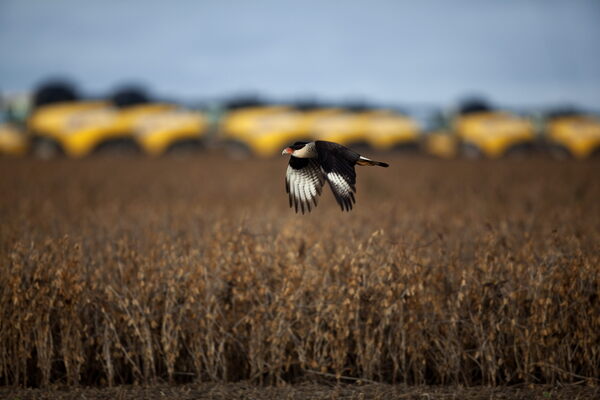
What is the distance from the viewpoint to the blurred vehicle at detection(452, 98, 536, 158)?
19.3 m

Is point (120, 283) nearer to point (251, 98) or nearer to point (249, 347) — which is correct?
point (249, 347)

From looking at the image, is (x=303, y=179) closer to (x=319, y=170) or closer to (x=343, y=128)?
(x=319, y=170)

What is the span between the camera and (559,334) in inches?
157

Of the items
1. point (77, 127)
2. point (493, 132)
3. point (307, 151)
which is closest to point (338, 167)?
point (307, 151)

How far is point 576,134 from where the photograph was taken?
18922 millimetres

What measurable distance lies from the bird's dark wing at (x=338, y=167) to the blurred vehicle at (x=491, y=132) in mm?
17078

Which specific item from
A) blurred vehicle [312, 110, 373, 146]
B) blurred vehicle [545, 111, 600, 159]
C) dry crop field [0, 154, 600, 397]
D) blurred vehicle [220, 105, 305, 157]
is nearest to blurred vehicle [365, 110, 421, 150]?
blurred vehicle [312, 110, 373, 146]

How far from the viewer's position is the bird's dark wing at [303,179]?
3270mm

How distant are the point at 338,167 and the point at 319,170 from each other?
0.24 m

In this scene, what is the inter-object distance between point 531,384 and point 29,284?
3206mm

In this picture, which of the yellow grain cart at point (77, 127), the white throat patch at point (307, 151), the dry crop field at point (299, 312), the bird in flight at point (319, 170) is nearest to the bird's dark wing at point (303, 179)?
the bird in flight at point (319, 170)

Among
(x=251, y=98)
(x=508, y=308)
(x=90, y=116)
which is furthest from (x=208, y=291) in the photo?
(x=251, y=98)

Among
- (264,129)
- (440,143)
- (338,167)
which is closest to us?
(338,167)

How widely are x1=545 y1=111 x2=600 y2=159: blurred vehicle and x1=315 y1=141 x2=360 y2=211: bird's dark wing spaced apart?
1731cm
